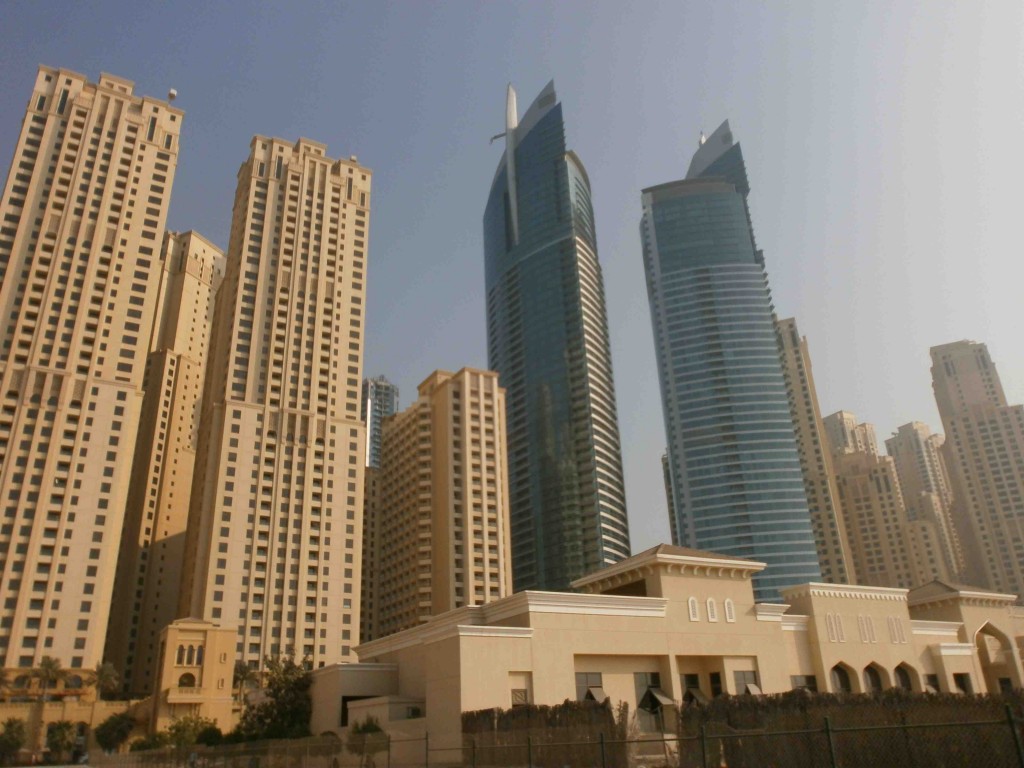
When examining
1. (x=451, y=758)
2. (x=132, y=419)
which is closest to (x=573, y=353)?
(x=132, y=419)

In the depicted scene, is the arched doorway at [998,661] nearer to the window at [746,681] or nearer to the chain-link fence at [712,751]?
the window at [746,681]

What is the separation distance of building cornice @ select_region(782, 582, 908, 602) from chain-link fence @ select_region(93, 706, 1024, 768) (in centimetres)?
2363

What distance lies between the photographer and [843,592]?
187ft

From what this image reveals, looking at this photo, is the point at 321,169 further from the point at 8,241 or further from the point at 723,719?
the point at 723,719

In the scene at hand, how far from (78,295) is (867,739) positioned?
101m

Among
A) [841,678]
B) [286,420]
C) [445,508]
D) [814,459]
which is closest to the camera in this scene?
[841,678]

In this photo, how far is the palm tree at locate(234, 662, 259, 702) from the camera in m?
85.2

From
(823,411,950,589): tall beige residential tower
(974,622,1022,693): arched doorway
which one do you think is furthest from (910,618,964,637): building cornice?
(823,411,950,589): tall beige residential tower

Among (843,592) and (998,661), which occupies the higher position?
(843,592)

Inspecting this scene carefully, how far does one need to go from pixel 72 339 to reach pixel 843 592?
9005cm

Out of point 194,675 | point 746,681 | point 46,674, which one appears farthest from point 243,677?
point 746,681

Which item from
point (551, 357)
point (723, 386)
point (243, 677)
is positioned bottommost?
point (243, 677)

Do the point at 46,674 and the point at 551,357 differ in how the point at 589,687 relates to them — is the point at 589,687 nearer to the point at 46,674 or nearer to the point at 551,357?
the point at 46,674

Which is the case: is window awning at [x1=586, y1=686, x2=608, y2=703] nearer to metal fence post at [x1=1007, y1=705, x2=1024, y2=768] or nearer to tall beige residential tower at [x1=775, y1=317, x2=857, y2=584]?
metal fence post at [x1=1007, y1=705, x2=1024, y2=768]
